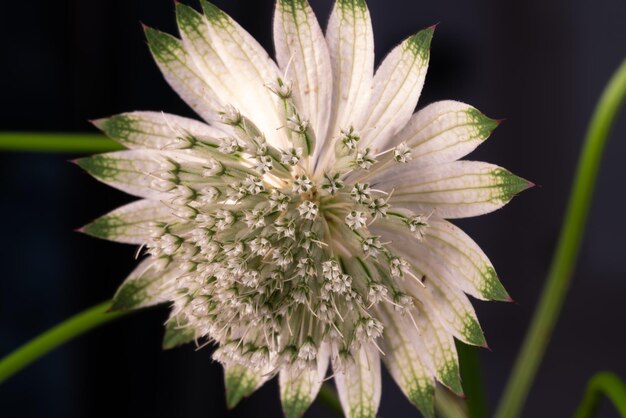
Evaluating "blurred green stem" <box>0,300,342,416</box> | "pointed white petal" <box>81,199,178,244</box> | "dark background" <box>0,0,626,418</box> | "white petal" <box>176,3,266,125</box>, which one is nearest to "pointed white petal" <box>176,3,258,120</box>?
"white petal" <box>176,3,266,125</box>

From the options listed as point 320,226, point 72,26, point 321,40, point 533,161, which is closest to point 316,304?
point 320,226

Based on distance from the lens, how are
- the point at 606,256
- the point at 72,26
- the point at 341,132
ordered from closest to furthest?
the point at 341,132 < the point at 72,26 < the point at 606,256

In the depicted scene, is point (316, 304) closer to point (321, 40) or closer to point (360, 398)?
point (360, 398)

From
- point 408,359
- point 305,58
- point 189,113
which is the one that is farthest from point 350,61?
point 189,113

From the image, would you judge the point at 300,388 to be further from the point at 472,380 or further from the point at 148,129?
the point at 148,129

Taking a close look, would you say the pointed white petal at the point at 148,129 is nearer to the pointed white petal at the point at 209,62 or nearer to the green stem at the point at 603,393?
the pointed white petal at the point at 209,62

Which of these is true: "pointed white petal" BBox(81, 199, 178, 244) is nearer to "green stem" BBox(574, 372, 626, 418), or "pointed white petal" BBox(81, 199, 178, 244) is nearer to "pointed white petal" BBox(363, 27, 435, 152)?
"pointed white petal" BBox(363, 27, 435, 152)

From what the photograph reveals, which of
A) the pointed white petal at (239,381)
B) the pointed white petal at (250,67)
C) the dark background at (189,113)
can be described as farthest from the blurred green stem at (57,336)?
the dark background at (189,113)
